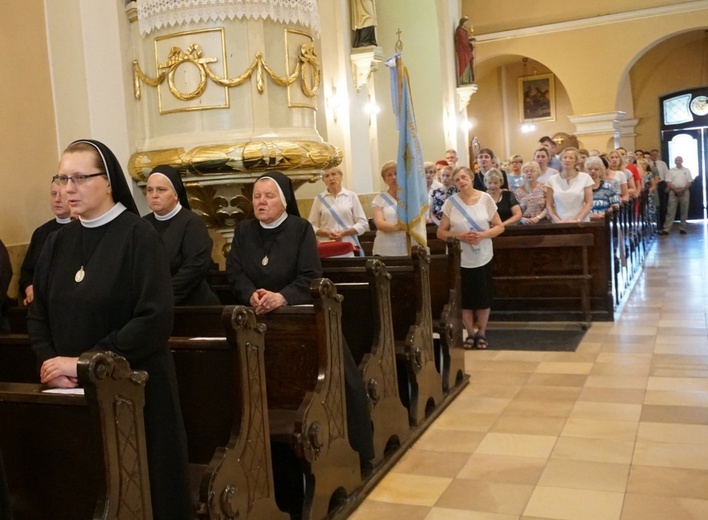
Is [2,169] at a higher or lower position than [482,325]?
higher

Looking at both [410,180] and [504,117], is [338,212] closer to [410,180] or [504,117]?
[410,180]

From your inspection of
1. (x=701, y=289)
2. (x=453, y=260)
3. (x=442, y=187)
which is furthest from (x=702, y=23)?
(x=453, y=260)

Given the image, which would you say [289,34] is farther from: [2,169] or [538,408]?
[538,408]

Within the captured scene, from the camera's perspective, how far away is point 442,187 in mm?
7770

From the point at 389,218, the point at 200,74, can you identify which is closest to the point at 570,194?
the point at 389,218

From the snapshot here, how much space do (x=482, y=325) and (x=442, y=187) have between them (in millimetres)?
1839

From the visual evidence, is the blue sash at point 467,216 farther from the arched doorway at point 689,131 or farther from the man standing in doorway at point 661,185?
the arched doorway at point 689,131

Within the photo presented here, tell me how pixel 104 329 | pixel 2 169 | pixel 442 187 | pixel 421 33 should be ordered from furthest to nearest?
pixel 421 33, pixel 442 187, pixel 2 169, pixel 104 329

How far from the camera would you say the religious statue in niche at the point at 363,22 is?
29.6 ft

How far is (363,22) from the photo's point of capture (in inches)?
359

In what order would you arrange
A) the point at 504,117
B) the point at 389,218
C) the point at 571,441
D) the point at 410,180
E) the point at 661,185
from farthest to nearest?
the point at 504,117, the point at 661,185, the point at 389,218, the point at 410,180, the point at 571,441

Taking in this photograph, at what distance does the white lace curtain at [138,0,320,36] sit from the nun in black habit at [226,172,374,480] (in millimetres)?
1534

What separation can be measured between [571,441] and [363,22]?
20.9ft

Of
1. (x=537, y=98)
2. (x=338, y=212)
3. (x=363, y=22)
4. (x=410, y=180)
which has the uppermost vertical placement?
(x=537, y=98)
